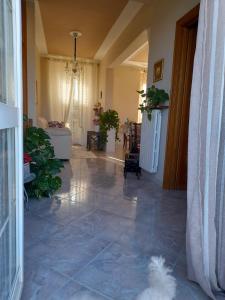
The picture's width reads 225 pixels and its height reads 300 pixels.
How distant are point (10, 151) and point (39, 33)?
5.25 meters

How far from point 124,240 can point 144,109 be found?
6.90 feet

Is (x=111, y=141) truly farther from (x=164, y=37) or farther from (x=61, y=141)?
(x=164, y=37)

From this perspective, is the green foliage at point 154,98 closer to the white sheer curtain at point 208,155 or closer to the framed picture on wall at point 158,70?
the framed picture on wall at point 158,70

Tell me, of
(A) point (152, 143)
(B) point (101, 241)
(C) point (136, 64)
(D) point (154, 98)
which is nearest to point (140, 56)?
(C) point (136, 64)

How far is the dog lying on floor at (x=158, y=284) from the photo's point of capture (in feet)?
3.85

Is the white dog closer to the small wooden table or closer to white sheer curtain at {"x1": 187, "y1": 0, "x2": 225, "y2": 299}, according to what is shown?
white sheer curtain at {"x1": 187, "y1": 0, "x2": 225, "y2": 299}

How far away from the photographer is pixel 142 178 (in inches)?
141

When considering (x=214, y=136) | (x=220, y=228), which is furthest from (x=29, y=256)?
(x=214, y=136)

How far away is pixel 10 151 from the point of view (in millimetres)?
942

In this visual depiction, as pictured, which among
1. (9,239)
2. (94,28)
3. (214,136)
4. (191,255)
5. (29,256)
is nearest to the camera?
(9,239)

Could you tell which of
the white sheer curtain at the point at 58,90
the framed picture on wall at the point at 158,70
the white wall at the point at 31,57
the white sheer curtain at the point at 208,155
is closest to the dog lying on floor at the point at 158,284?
the white sheer curtain at the point at 208,155

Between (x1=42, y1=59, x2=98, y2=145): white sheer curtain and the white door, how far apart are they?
6685mm

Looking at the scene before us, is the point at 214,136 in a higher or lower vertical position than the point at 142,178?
higher

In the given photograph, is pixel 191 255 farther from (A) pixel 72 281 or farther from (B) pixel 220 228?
(A) pixel 72 281
